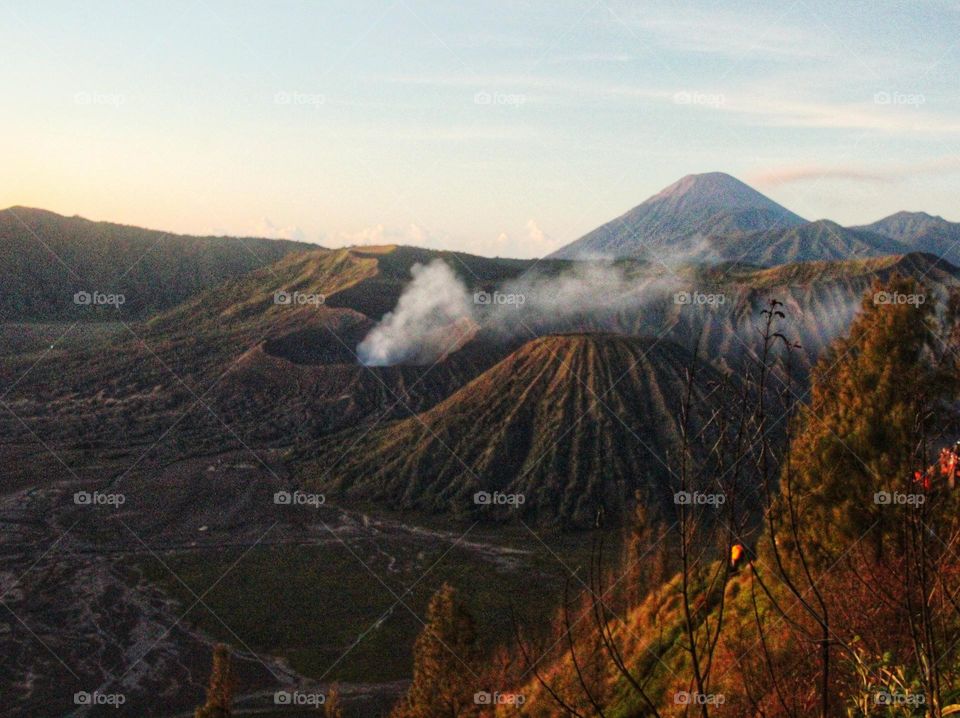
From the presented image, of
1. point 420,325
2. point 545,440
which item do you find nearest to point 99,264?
point 420,325

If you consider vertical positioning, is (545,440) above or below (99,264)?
below

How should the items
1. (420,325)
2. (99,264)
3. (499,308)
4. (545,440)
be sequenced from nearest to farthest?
(545,440) < (420,325) < (499,308) < (99,264)

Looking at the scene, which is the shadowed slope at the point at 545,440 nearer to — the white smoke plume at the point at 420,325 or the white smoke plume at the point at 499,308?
the white smoke plume at the point at 420,325

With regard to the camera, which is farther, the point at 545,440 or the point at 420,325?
the point at 420,325

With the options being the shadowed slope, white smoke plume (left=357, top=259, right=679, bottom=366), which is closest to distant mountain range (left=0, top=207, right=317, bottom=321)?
white smoke plume (left=357, top=259, right=679, bottom=366)

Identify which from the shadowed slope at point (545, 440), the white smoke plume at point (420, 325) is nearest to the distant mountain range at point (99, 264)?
the white smoke plume at point (420, 325)

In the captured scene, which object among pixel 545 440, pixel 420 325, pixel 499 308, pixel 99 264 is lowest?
pixel 545 440

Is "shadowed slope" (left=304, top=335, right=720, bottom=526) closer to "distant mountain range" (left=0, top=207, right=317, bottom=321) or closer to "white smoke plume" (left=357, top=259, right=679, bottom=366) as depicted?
"white smoke plume" (left=357, top=259, right=679, bottom=366)

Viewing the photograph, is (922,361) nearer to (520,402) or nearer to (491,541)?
(491,541)

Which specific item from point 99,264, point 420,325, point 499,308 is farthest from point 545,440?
point 99,264

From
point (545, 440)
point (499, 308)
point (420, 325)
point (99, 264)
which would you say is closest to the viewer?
point (545, 440)

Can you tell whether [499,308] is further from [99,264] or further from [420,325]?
[99,264]
